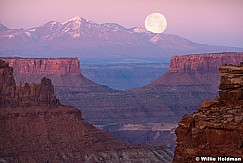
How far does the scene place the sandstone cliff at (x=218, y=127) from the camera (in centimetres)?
1305

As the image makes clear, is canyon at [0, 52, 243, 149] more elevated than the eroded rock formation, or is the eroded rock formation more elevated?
the eroded rock formation

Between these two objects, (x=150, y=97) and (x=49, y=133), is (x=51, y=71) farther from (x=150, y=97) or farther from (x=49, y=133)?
(x=49, y=133)

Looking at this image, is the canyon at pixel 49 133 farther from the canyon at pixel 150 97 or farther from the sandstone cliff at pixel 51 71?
the sandstone cliff at pixel 51 71

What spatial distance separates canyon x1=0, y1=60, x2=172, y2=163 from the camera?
8931 cm

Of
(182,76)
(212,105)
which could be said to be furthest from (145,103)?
(212,105)

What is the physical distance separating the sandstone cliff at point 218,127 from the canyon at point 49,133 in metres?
72.6

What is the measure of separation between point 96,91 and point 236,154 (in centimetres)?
16004

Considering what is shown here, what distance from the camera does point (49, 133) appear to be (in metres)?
93.3

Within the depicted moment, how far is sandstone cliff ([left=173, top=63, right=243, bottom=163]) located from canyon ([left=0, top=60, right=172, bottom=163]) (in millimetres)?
72577

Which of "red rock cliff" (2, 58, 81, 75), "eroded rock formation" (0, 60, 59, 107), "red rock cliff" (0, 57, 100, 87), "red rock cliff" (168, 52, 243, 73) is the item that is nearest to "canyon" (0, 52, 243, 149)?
"red rock cliff" (168, 52, 243, 73)

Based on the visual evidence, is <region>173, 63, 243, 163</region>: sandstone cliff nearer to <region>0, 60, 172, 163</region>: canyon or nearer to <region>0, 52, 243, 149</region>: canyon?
<region>0, 60, 172, 163</region>: canyon

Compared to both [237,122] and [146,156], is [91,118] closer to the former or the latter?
[146,156]

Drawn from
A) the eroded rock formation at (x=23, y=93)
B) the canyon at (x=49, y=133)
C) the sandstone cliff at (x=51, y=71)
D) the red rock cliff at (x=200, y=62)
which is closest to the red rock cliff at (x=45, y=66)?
the sandstone cliff at (x=51, y=71)

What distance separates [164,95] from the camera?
563 ft
